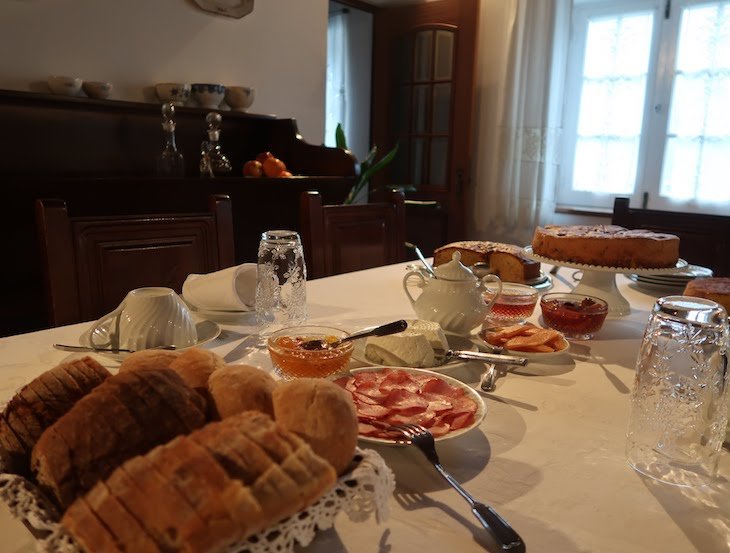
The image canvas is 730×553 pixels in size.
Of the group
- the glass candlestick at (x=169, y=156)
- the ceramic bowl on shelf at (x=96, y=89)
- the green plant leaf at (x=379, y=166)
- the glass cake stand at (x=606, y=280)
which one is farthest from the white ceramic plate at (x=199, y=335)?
the green plant leaf at (x=379, y=166)

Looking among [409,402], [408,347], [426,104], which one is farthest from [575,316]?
[426,104]

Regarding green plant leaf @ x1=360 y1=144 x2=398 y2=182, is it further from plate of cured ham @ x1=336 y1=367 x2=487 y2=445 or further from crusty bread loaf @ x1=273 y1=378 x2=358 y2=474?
crusty bread loaf @ x1=273 y1=378 x2=358 y2=474

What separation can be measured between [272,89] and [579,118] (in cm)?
187

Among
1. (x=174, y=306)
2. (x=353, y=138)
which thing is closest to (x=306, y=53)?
(x=353, y=138)

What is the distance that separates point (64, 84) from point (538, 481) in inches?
91.4

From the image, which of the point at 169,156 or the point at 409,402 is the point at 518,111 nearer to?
the point at 169,156

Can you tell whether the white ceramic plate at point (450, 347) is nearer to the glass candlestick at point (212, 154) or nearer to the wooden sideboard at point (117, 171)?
the wooden sideboard at point (117, 171)

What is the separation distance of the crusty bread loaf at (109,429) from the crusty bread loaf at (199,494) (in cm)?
3

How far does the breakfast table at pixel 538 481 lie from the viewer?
0.50 meters

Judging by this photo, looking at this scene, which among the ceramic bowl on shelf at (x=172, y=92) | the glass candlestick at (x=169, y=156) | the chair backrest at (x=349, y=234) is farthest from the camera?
the ceramic bowl on shelf at (x=172, y=92)

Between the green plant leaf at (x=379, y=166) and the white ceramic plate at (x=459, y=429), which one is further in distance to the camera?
the green plant leaf at (x=379, y=166)

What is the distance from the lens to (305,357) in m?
0.78

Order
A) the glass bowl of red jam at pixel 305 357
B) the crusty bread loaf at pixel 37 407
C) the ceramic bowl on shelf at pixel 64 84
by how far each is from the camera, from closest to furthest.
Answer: the crusty bread loaf at pixel 37 407
the glass bowl of red jam at pixel 305 357
the ceramic bowl on shelf at pixel 64 84

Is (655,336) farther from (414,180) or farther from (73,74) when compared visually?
(414,180)
